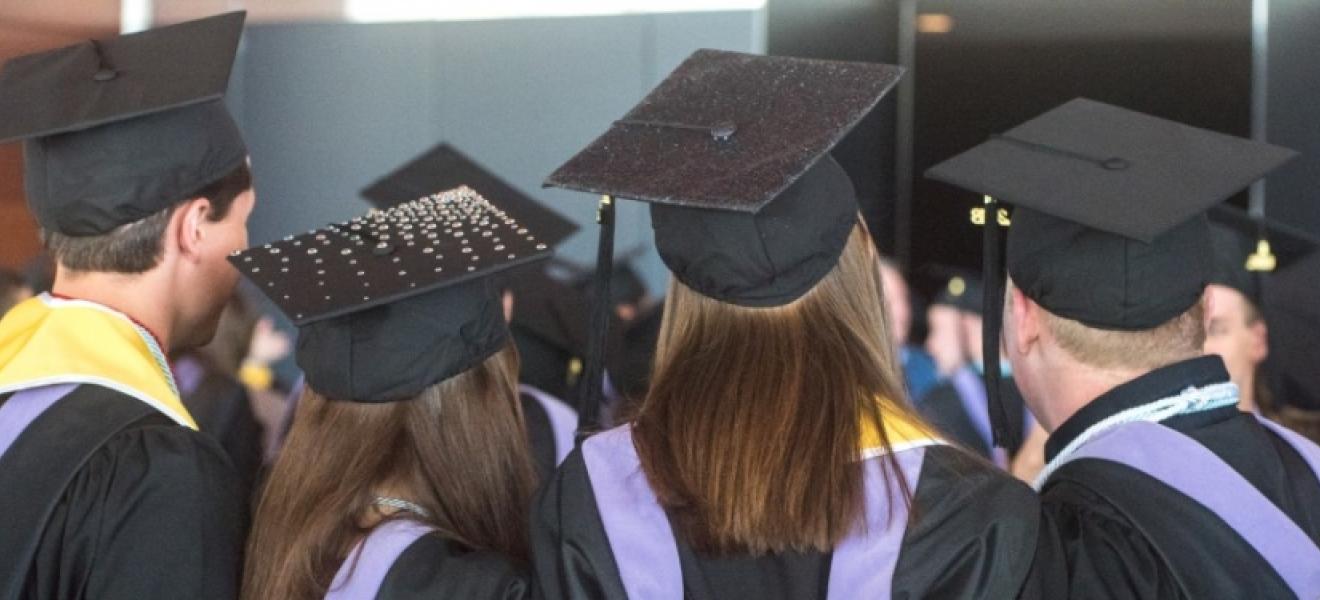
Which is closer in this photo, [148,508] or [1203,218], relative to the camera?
[148,508]

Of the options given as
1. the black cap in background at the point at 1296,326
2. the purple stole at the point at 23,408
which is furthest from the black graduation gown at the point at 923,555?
the black cap in background at the point at 1296,326

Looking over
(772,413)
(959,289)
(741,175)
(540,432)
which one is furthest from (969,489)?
(959,289)

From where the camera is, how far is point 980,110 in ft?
21.0

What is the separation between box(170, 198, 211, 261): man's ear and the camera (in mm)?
2484

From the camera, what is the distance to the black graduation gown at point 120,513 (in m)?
2.21

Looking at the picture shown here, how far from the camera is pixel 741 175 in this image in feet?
6.96

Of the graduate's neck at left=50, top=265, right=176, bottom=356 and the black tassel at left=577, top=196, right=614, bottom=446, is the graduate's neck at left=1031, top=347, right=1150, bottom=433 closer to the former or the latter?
the black tassel at left=577, top=196, right=614, bottom=446

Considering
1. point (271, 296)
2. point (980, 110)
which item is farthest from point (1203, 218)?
point (980, 110)

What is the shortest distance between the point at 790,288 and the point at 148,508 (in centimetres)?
92

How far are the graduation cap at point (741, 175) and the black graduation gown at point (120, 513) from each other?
56 centimetres

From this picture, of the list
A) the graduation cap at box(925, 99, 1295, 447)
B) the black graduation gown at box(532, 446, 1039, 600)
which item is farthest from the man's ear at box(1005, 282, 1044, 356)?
the black graduation gown at box(532, 446, 1039, 600)

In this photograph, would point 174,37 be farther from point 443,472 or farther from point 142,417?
point 443,472

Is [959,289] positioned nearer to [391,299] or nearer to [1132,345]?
[1132,345]

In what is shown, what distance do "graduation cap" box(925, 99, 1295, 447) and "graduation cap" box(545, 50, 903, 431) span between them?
239 millimetres
